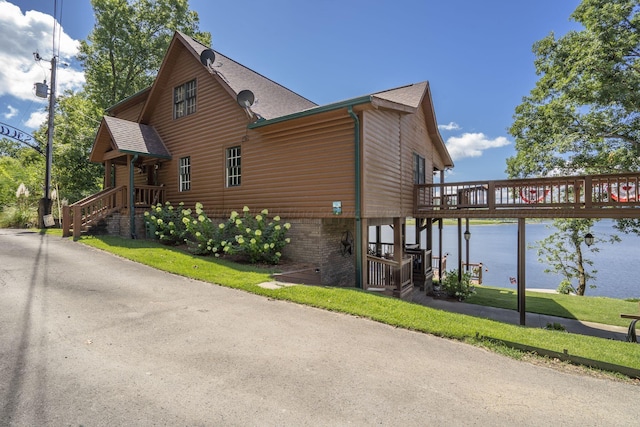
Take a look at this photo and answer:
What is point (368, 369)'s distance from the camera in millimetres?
3859

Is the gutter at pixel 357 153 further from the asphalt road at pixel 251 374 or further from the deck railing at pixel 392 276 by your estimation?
the asphalt road at pixel 251 374

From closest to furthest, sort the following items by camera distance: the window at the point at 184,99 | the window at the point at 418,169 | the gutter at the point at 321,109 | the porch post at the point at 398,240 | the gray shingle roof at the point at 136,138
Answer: the gutter at the point at 321,109 < the porch post at the point at 398,240 < the gray shingle roof at the point at 136,138 < the window at the point at 418,169 < the window at the point at 184,99

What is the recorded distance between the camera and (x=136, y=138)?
13.8 meters

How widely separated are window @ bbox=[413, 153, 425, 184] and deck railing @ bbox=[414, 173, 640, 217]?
1.58m

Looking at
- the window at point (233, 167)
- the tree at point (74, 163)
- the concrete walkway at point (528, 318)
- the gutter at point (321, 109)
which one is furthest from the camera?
the tree at point (74, 163)

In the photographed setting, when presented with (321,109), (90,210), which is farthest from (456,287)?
(90,210)

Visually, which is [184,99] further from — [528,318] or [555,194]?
[528,318]

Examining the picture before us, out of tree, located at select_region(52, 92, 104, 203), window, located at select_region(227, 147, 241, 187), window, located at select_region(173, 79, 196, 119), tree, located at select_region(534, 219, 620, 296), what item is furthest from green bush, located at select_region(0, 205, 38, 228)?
tree, located at select_region(534, 219, 620, 296)

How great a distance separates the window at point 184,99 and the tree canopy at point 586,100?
54.9 ft

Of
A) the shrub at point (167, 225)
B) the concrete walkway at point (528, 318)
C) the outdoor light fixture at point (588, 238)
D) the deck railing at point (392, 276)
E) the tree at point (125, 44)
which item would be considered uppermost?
the tree at point (125, 44)

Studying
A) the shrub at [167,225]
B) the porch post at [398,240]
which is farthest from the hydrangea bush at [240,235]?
the porch post at [398,240]

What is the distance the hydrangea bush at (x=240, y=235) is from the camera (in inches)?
376

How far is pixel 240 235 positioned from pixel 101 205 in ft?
26.1

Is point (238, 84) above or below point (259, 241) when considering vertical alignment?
above
